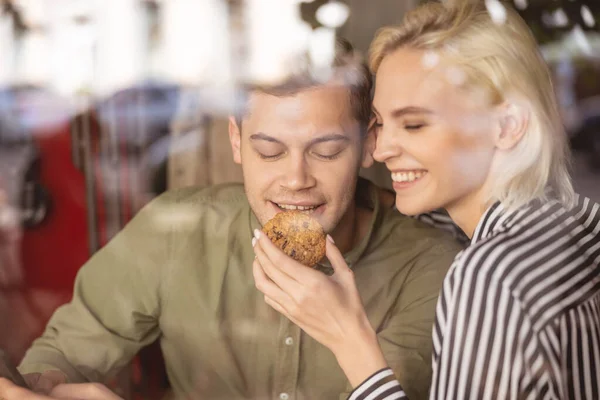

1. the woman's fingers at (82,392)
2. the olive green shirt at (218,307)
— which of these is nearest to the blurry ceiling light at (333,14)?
the olive green shirt at (218,307)

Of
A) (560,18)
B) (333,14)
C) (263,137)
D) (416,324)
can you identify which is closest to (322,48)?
(333,14)

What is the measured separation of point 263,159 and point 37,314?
0.57 m

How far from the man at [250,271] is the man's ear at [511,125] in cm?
19

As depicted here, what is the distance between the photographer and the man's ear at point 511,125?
95 cm

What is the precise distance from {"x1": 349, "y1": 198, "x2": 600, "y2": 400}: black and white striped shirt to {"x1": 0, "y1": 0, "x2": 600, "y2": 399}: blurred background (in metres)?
0.14

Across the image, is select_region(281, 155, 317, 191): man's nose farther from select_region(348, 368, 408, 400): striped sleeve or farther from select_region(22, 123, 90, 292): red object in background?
select_region(22, 123, 90, 292): red object in background

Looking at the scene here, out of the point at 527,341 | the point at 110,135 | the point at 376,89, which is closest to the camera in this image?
the point at 527,341

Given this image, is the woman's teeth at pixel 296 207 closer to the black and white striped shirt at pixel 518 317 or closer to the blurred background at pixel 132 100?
the blurred background at pixel 132 100

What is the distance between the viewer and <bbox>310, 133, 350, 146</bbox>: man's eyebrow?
1.03 meters


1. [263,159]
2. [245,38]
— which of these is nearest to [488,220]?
[263,159]

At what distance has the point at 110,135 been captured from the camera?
1154 mm

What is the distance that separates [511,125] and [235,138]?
0.45 meters

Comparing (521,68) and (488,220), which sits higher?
(521,68)

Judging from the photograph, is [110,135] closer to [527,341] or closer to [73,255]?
[73,255]
